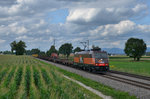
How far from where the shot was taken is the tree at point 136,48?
73750 millimetres

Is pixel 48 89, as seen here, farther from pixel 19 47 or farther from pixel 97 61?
pixel 19 47

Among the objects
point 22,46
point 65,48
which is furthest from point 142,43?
point 22,46

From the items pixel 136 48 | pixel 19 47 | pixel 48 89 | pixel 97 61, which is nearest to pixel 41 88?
pixel 48 89

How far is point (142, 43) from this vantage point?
7550 cm

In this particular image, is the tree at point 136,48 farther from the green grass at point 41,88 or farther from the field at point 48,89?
the green grass at point 41,88

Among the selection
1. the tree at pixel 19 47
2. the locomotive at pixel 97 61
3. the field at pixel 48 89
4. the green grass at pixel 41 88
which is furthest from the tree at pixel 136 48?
the tree at pixel 19 47

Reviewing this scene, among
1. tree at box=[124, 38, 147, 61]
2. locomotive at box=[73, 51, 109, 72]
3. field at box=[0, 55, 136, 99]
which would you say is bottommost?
field at box=[0, 55, 136, 99]

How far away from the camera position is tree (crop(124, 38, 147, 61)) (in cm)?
7375

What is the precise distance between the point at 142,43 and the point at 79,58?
51438mm

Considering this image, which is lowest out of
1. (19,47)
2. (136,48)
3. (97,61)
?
(97,61)

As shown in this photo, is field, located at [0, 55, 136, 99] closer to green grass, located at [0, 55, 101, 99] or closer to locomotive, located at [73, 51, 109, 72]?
green grass, located at [0, 55, 101, 99]

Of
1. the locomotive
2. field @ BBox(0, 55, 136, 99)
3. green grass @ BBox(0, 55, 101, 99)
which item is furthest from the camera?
the locomotive

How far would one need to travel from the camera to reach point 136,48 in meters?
73.6

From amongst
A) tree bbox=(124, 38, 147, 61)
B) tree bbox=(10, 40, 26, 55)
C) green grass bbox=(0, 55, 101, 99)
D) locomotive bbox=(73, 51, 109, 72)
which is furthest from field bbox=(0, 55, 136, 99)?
tree bbox=(10, 40, 26, 55)
